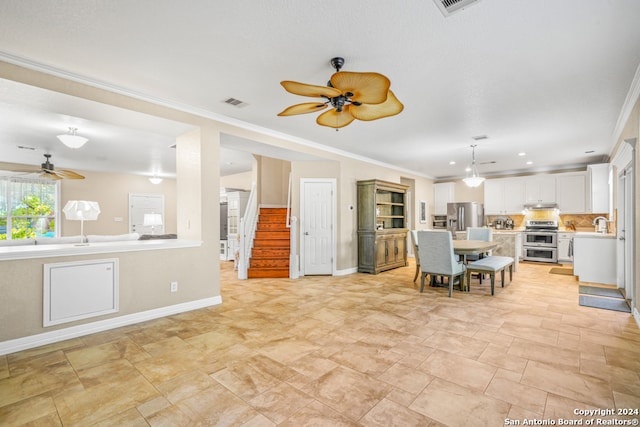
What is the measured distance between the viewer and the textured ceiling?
2.16 m

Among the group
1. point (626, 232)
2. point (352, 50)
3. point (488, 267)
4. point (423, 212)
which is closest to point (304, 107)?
point (352, 50)

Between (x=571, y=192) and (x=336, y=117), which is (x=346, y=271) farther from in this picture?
(x=571, y=192)

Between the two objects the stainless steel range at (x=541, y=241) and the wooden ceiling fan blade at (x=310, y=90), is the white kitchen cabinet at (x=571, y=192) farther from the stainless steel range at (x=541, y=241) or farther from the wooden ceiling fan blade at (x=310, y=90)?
the wooden ceiling fan blade at (x=310, y=90)

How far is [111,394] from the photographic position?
2.11m

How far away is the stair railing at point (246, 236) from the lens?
621cm

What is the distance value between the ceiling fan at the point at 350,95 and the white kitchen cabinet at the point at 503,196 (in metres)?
7.58

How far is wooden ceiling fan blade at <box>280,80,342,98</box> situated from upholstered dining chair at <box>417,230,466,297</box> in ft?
9.95

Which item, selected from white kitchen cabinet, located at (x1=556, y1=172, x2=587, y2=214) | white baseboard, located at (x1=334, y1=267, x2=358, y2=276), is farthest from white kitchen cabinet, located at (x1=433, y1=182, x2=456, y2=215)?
white baseboard, located at (x1=334, y1=267, x2=358, y2=276)

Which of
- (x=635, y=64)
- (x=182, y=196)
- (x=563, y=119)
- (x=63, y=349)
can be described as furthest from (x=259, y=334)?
(x=563, y=119)

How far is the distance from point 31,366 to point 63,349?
0.34 meters

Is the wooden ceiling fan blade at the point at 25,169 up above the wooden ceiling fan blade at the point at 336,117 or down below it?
above

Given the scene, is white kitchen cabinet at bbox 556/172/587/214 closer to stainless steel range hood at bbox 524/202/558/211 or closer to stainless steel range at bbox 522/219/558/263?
stainless steel range hood at bbox 524/202/558/211

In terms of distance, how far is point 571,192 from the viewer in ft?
25.7

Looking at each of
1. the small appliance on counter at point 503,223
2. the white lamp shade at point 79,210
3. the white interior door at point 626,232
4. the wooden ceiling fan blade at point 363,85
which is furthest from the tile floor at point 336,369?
the small appliance on counter at point 503,223
